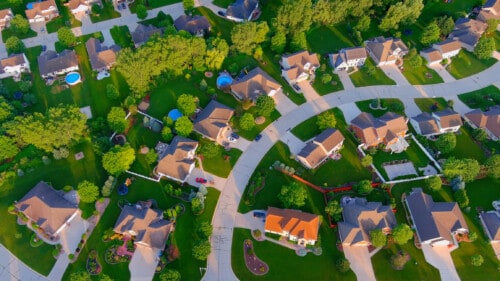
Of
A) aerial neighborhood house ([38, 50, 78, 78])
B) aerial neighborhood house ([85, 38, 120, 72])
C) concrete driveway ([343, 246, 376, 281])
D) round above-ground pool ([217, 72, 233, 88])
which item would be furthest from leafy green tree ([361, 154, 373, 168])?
aerial neighborhood house ([38, 50, 78, 78])

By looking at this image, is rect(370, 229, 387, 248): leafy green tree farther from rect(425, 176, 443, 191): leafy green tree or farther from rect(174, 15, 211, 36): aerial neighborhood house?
rect(174, 15, 211, 36): aerial neighborhood house

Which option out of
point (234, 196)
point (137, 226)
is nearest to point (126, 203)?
point (137, 226)

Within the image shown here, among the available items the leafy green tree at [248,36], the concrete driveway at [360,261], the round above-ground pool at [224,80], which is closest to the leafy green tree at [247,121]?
the round above-ground pool at [224,80]

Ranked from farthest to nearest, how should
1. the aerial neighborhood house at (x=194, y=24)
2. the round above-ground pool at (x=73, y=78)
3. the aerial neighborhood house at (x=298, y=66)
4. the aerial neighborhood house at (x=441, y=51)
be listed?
1. the aerial neighborhood house at (x=194, y=24)
2. the aerial neighborhood house at (x=441, y=51)
3. the aerial neighborhood house at (x=298, y=66)
4. the round above-ground pool at (x=73, y=78)

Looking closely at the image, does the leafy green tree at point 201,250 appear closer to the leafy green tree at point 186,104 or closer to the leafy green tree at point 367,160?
the leafy green tree at point 186,104

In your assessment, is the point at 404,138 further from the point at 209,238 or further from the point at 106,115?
the point at 106,115

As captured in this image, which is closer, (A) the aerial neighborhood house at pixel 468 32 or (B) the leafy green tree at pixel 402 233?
(B) the leafy green tree at pixel 402 233
